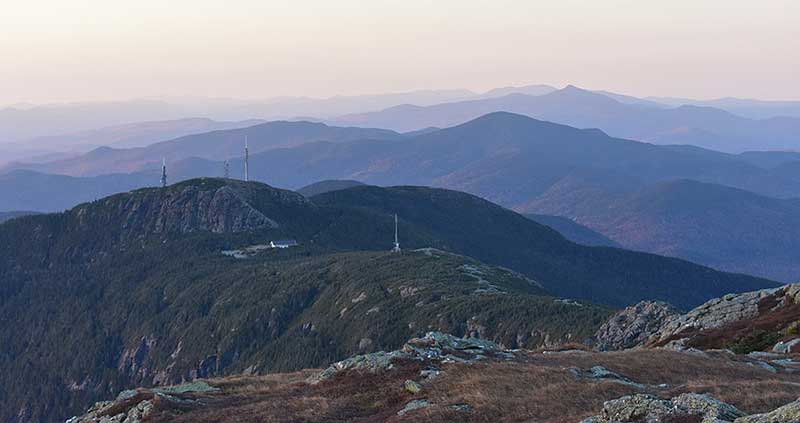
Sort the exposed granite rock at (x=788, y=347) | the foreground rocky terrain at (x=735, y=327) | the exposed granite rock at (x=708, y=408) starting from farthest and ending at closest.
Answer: the foreground rocky terrain at (x=735, y=327), the exposed granite rock at (x=788, y=347), the exposed granite rock at (x=708, y=408)

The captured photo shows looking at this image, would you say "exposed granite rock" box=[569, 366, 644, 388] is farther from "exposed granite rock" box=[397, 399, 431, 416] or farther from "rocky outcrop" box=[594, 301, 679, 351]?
"rocky outcrop" box=[594, 301, 679, 351]

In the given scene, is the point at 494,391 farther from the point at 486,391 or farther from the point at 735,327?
the point at 735,327

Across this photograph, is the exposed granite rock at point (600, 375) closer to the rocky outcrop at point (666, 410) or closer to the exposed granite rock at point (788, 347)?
the rocky outcrop at point (666, 410)

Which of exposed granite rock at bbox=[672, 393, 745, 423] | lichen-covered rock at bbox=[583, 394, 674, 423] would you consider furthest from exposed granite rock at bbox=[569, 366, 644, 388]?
exposed granite rock at bbox=[672, 393, 745, 423]

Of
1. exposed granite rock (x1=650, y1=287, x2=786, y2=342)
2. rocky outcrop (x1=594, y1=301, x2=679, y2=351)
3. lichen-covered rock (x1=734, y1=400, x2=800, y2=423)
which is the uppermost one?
lichen-covered rock (x1=734, y1=400, x2=800, y2=423)

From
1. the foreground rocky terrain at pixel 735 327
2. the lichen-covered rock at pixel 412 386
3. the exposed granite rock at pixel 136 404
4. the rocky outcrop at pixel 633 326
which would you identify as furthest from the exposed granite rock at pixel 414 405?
the rocky outcrop at pixel 633 326

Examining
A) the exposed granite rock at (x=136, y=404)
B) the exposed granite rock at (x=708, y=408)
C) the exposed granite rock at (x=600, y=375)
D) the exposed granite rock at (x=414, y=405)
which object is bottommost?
the exposed granite rock at (x=136, y=404)
